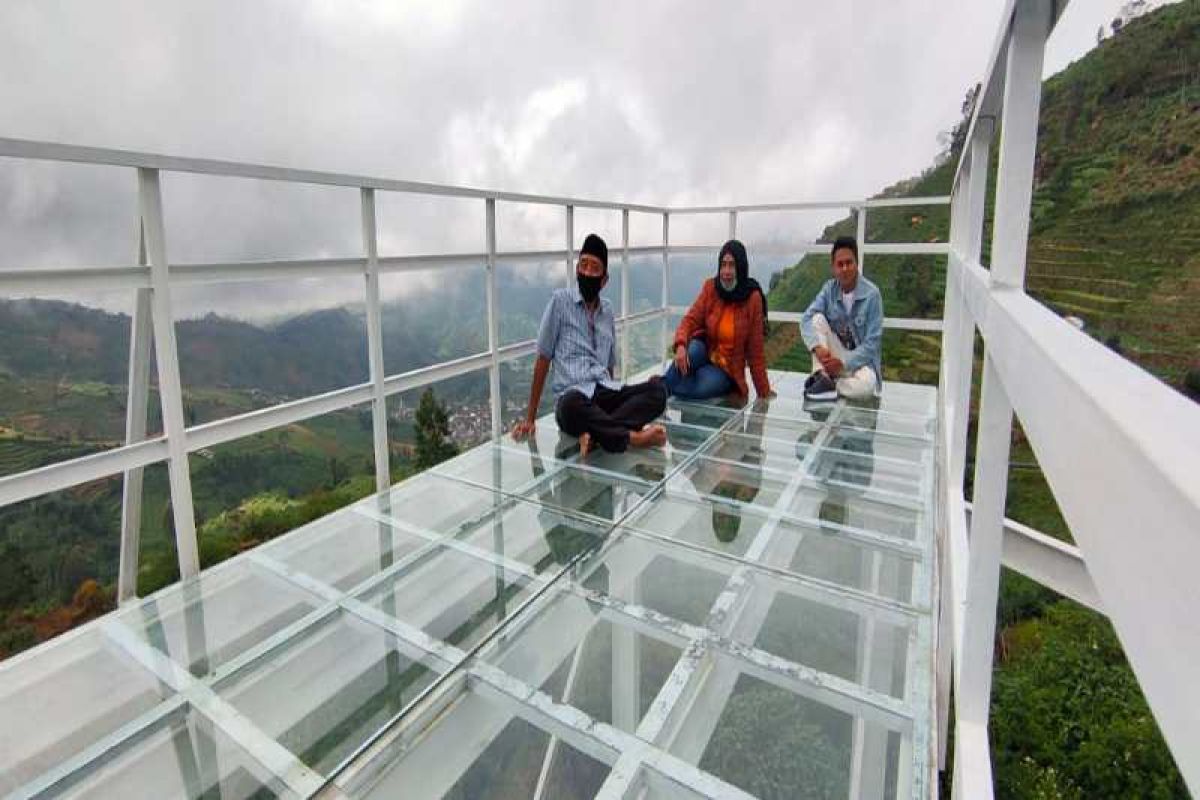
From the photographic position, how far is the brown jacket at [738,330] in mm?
4004

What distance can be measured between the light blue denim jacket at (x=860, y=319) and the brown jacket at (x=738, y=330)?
37cm

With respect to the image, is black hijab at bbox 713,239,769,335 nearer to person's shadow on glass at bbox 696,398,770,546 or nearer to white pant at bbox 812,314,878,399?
white pant at bbox 812,314,878,399

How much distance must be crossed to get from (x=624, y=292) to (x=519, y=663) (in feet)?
11.5

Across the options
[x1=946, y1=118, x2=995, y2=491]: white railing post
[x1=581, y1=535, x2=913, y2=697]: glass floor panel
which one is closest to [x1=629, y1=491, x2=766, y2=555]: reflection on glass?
[x1=581, y1=535, x2=913, y2=697]: glass floor panel

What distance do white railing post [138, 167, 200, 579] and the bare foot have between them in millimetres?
1811

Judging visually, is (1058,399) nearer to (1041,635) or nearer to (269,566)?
(269,566)

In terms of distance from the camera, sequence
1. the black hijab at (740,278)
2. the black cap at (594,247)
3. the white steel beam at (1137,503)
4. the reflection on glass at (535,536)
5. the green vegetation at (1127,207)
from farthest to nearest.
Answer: the black hijab at (740,278), the black cap at (594,247), the reflection on glass at (535,536), the green vegetation at (1127,207), the white steel beam at (1137,503)

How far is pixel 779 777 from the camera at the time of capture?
1274 mm

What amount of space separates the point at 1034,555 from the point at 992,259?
6.25 feet

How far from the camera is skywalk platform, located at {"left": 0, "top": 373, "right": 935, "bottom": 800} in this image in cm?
129

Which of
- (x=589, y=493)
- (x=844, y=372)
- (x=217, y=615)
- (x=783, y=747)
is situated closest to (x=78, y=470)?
(x=217, y=615)

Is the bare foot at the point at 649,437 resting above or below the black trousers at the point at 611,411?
below

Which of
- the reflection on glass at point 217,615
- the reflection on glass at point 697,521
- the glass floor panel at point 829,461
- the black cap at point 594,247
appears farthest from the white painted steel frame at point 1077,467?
the black cap at point 594,247

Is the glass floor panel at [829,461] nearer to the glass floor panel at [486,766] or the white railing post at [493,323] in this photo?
the white railing post at [493,323]
